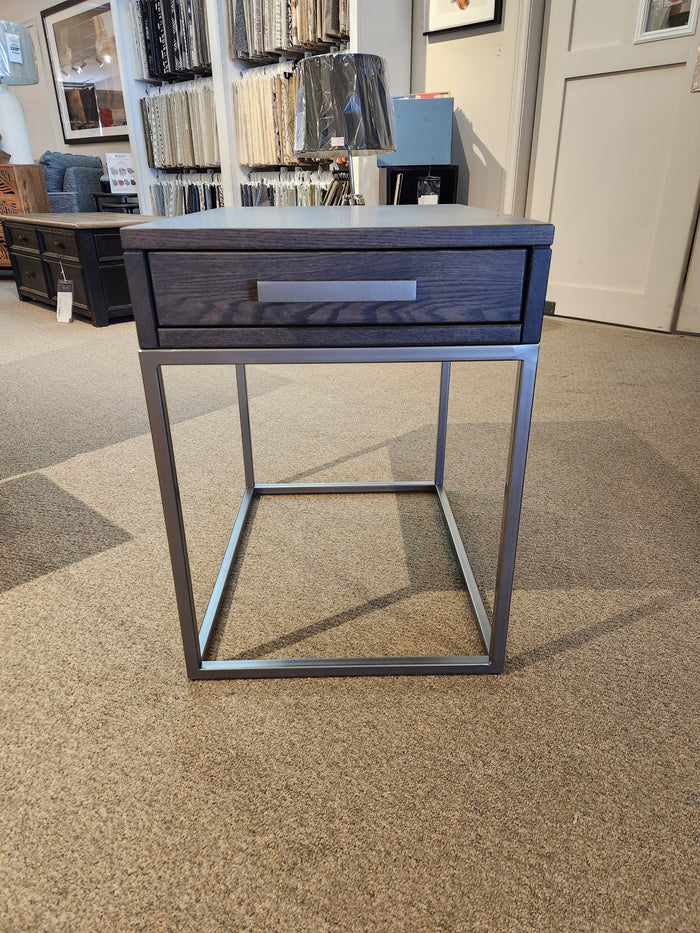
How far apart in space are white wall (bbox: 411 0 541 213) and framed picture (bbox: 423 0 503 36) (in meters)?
0.04

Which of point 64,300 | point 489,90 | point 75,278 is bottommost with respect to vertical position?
point 64,300

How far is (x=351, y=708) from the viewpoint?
2.97 feet

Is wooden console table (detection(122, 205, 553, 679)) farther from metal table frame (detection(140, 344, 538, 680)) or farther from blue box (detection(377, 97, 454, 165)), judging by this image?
blue box (detection(377, 97, 454, 165))

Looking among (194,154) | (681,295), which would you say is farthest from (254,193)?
(681,295)

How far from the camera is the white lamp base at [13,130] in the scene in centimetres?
414

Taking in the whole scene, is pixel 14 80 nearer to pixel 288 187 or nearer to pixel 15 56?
pixel 15 56

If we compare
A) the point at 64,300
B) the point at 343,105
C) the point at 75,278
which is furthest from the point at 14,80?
the point at 343,105

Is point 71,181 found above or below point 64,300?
above

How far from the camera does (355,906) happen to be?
649 mm

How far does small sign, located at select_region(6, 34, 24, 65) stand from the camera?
3990mm

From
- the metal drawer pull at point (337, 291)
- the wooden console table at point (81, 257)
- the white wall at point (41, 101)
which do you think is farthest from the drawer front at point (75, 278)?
the white wall at point (41, 101)

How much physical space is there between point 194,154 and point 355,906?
4519 mm

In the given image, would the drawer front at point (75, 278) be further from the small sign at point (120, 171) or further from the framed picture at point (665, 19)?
the framed picture at point (665, 19)

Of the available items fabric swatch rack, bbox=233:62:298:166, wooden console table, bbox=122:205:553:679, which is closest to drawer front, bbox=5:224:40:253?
fabric swatch rack, bbox=233:62:298:166
